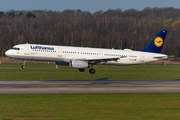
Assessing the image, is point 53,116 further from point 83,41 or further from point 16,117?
point 83,41

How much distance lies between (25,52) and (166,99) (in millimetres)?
27252

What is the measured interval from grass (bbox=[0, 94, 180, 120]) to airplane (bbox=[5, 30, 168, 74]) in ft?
61.9

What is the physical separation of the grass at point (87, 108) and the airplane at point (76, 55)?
61.9 feet

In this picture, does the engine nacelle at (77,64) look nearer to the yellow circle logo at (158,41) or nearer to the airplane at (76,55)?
the airplane at (76,55)

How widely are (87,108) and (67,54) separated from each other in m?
26.3

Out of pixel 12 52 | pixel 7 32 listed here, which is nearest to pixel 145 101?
pixel 12 52

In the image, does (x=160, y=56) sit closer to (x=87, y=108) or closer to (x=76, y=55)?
(x=76, y=55)

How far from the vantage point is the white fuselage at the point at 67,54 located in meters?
45.8

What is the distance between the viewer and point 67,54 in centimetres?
4719

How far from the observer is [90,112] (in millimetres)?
20188

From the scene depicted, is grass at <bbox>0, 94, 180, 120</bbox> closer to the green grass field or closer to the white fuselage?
the green grass field

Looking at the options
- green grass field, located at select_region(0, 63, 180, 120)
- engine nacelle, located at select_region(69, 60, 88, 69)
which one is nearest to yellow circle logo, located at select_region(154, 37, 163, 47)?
engine nacelle, located at select_region(69, 60, 88, 69)

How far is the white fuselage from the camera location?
45.8 metres

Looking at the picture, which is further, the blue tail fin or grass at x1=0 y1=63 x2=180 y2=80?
the blue tail fin
